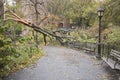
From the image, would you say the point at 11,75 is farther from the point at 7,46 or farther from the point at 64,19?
the point at 64,19

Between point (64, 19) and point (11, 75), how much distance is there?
1488 inches

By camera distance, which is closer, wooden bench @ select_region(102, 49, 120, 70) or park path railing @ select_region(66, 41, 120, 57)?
wooden bench @ select_region(102, 49, 120, 70)

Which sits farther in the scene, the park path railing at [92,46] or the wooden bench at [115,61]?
the park path railing at [92,46]

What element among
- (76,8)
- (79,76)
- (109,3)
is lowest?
(79,76)

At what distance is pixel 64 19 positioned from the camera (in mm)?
47938

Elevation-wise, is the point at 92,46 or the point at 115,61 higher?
the point at 92,46

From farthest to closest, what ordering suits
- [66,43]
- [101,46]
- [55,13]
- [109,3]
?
[55,13], [66,43], [101,46], [109,3]

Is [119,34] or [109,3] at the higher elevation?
[109,3]

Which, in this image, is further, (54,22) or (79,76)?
(54,22)

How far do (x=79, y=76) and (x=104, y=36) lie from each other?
14256mm

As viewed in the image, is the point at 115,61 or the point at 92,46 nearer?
the point at 115,61

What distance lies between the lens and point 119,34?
723 inches

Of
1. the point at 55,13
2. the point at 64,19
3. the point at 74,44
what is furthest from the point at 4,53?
the point at 64,19

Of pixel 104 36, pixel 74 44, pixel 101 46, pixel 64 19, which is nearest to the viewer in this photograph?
pixel 101 46
